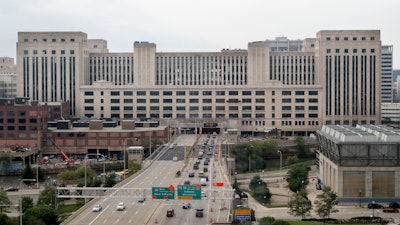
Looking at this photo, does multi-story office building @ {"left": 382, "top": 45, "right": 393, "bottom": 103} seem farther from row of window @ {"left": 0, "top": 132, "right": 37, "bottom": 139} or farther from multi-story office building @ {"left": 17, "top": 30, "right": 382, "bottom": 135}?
row of window @ {"left": 0, "top": 132, "right": 37, "bottom": 139}

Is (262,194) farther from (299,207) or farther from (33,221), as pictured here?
(33,221)

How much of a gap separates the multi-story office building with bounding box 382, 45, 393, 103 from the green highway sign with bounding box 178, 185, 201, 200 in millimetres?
139240

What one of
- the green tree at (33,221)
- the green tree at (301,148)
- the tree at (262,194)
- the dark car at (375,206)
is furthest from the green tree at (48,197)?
the green tree at (301,148)

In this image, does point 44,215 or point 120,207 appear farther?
point 120,207

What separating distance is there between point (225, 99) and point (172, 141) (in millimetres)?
18461

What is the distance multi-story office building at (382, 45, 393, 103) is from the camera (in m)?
177

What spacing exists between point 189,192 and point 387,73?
14093 cm

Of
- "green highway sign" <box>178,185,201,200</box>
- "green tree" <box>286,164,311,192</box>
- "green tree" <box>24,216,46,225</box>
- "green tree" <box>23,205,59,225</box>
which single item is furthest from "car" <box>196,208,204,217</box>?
"green tree" <box>286,164,311,192</box>

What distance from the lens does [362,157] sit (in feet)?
186

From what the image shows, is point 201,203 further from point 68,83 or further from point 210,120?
point 68,83

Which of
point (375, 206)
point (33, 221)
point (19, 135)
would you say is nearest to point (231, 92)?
point (19, 135)

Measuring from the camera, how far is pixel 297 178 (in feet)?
215

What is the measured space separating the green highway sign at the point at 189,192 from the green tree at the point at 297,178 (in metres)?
18.9

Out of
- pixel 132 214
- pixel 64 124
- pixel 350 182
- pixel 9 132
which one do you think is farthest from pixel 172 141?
pixel 132 214
